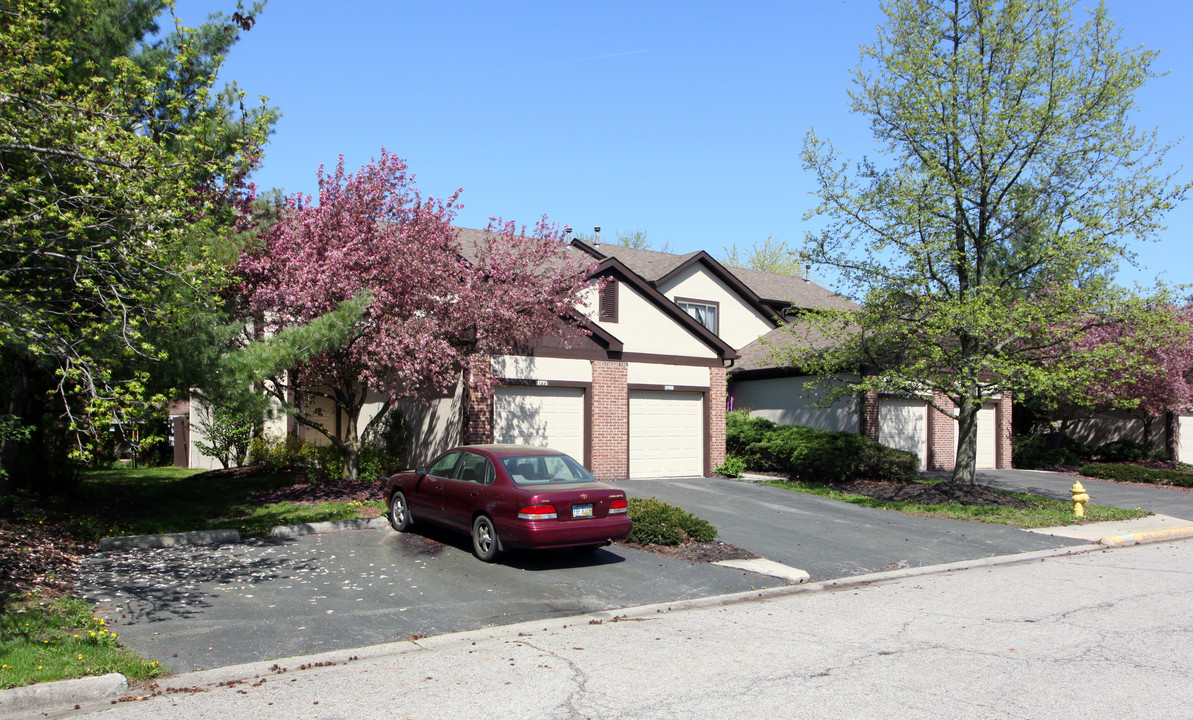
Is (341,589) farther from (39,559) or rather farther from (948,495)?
(948,495)

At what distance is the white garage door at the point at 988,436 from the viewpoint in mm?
27172

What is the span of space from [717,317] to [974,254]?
444 inches

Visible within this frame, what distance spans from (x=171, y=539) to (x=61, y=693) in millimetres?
6132

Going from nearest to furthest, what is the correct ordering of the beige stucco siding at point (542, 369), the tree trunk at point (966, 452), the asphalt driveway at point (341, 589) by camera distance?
the asphalt driveway at point (341, 589), the beige stucco siding at point (542, 369), the tree trunk at point (966, 452)

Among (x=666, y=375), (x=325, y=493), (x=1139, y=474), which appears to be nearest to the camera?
(x=325, y=493)

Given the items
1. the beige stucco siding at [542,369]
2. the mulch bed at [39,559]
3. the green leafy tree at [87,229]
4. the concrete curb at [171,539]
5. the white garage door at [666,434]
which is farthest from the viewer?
the white garage door at [666,434]

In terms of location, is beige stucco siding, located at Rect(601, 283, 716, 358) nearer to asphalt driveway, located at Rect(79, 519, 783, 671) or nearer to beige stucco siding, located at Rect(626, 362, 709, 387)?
beige stucco siding, located at Rect(626, 362, 709, 387)

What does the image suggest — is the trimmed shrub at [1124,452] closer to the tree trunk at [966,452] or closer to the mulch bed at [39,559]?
the tree trunk at [966,452]

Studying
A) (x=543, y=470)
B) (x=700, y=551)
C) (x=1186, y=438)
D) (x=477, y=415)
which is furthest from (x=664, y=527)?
(x=1186, y=438)

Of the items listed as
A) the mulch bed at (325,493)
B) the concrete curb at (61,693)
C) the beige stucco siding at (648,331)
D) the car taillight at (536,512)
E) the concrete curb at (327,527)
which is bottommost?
the concrete curb at (61,693)

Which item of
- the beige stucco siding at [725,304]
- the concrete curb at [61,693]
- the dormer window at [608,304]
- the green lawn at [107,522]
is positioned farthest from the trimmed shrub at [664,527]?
the beige stucco siding at [725,304]

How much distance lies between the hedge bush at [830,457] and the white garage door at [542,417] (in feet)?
19.3

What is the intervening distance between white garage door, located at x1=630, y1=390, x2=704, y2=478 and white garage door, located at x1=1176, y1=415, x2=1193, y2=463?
21.5 m

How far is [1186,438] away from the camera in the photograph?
31.9 meters
